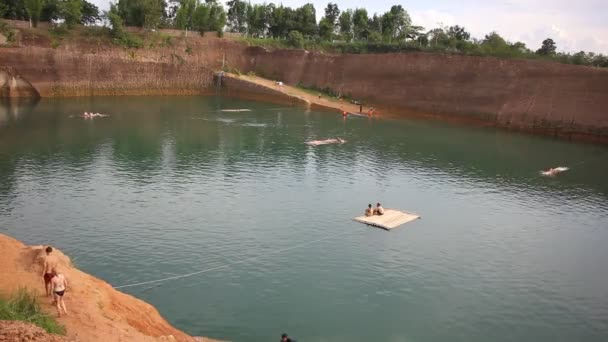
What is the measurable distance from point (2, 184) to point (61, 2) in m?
54.8

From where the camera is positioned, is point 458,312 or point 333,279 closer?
point 458,312

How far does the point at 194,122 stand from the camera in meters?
60.6

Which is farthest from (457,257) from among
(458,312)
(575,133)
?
(575,133)

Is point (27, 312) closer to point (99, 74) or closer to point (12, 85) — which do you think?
point (12, 85)

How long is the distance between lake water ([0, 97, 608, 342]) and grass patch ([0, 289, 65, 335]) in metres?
5.60

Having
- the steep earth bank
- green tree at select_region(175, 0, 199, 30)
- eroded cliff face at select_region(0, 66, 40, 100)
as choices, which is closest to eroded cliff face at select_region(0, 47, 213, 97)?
the steep earth bank

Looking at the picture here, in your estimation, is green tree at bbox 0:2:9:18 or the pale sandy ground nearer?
the pale sandy ground

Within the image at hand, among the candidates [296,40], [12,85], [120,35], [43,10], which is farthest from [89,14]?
[296,40]

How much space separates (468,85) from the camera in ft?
221

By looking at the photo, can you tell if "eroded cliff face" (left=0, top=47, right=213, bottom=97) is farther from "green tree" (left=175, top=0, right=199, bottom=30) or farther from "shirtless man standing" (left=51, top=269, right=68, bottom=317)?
"shirtless man standing" (left=51, top=269, right=68, bottom=317)

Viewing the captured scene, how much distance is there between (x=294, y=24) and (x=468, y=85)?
40190 mm

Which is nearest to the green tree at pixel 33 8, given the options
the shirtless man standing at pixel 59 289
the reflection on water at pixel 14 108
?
the reflection on water at pixel 14 108

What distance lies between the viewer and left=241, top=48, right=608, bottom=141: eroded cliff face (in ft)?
192

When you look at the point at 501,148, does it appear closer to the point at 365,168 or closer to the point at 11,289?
the point at 365,168
